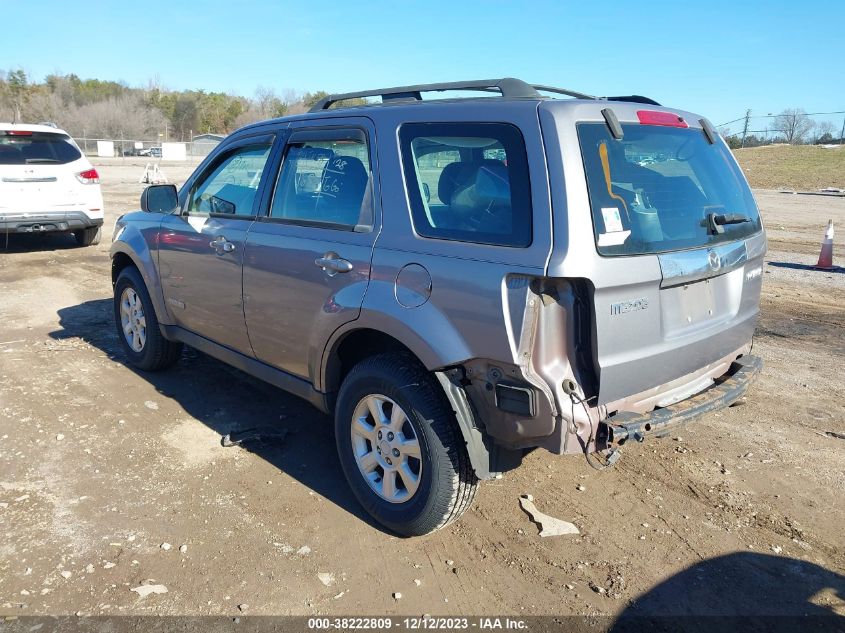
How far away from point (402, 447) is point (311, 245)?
1.18m

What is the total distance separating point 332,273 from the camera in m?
→ 3.52

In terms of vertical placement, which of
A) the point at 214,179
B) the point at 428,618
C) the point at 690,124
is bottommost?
the point at 428,618

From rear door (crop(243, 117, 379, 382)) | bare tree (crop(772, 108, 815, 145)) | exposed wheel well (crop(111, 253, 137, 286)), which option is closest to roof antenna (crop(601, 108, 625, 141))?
rear door (crop(243, 117, 379, 382))

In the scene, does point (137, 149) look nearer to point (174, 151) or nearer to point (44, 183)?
point (174, 151)

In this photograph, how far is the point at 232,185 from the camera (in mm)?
4539

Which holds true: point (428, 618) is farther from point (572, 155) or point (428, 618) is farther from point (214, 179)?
point (214, 179)

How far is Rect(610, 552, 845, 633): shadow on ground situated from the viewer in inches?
110

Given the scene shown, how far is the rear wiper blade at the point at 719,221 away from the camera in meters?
3.31

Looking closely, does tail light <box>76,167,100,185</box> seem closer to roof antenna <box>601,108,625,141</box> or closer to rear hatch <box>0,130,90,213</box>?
rear hatch <box>0,130,90,213</box>

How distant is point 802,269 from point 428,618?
368 inches

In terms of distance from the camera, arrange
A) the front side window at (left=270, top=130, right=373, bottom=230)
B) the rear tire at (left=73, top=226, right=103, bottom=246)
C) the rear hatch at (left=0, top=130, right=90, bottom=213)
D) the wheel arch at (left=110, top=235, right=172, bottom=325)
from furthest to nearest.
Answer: the rear tire at (left=73, top=226, right=103, bottom=246) → the rear hatch at (left=0, top=130, right=90, bottom=213) → the wheel arch at (left=110, top=235, right=172, bottom=325) → the front side window at (left=270, top=130, right=373, bottom=230)

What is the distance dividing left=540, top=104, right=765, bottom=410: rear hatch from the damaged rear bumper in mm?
64

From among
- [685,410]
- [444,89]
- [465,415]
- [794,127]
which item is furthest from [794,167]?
[465,415]

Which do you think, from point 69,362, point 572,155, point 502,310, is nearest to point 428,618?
point 502,310
